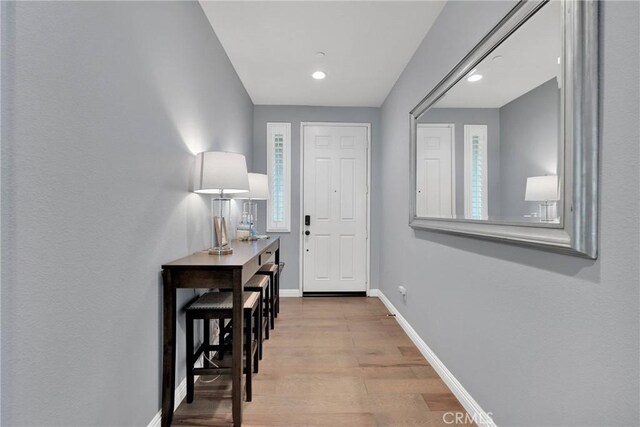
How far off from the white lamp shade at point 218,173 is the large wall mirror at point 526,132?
1.39 metres

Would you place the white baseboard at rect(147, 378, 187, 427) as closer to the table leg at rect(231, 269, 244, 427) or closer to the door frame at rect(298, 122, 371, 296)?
the table leg at rect(231, 269, 244, 427)

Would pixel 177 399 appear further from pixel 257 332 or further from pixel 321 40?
pixel 321 40

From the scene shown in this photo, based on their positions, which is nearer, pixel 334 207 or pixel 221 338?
pixel 221 338

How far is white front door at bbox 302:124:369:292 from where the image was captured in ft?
14.0

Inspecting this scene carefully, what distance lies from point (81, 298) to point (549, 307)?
65.7 inches

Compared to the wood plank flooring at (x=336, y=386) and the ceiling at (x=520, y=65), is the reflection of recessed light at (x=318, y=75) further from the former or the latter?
the wood plank flooring at (x=336, y=386)

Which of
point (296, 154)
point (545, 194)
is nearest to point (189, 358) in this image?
point (545, 194)

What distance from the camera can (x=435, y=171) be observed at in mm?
2355

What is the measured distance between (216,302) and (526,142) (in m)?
1.82

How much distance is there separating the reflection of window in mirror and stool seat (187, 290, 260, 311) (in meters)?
1.43

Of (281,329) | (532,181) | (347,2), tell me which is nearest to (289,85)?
(347,2)

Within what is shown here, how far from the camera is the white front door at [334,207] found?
168 inches

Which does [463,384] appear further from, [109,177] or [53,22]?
[53,22]

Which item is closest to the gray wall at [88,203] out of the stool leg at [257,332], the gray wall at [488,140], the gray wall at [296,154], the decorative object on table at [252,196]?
the stool leg at [257,332]
